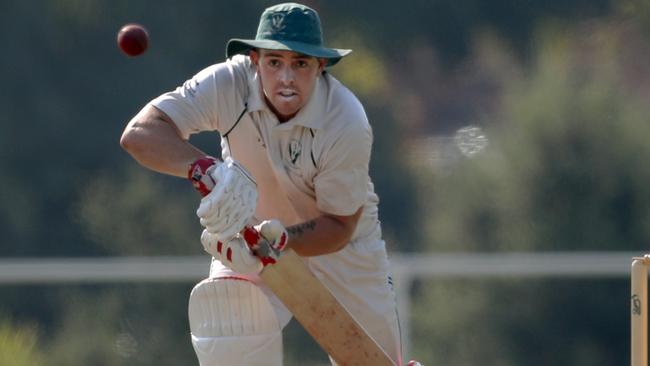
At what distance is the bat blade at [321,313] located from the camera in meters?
4.11

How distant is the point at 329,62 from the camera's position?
14.1ft

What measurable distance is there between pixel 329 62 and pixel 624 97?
5212 mm

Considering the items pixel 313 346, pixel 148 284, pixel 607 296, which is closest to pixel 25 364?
pixel 148 284

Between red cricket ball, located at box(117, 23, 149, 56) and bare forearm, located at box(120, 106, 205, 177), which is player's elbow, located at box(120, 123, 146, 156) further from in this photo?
red cricket ball, located at box(117, 23, 149, 56)

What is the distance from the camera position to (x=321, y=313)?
4215mm

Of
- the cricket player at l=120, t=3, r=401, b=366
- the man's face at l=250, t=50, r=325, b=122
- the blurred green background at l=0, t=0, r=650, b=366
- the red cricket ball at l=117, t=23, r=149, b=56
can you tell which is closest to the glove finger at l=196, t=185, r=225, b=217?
the cricket player at l=120, t=3, r=401, b=366

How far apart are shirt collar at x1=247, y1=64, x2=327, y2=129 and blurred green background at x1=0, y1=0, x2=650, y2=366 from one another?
3780 mm

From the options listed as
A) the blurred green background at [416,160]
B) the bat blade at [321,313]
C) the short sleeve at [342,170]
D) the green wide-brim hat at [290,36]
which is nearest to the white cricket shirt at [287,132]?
the short sleeve at [342,170]

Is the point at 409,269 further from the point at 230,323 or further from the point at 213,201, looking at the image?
the point at 213,201

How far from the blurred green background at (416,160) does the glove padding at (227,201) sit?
4.04 meters

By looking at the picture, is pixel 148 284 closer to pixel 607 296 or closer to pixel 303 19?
pixel 607 296

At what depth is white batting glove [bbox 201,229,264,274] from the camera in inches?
Result: 154

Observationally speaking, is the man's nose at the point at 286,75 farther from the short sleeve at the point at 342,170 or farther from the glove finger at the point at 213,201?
the glove finger at the point at 213,201

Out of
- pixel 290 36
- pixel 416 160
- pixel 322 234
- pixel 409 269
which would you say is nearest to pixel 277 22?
pixel 290 36
